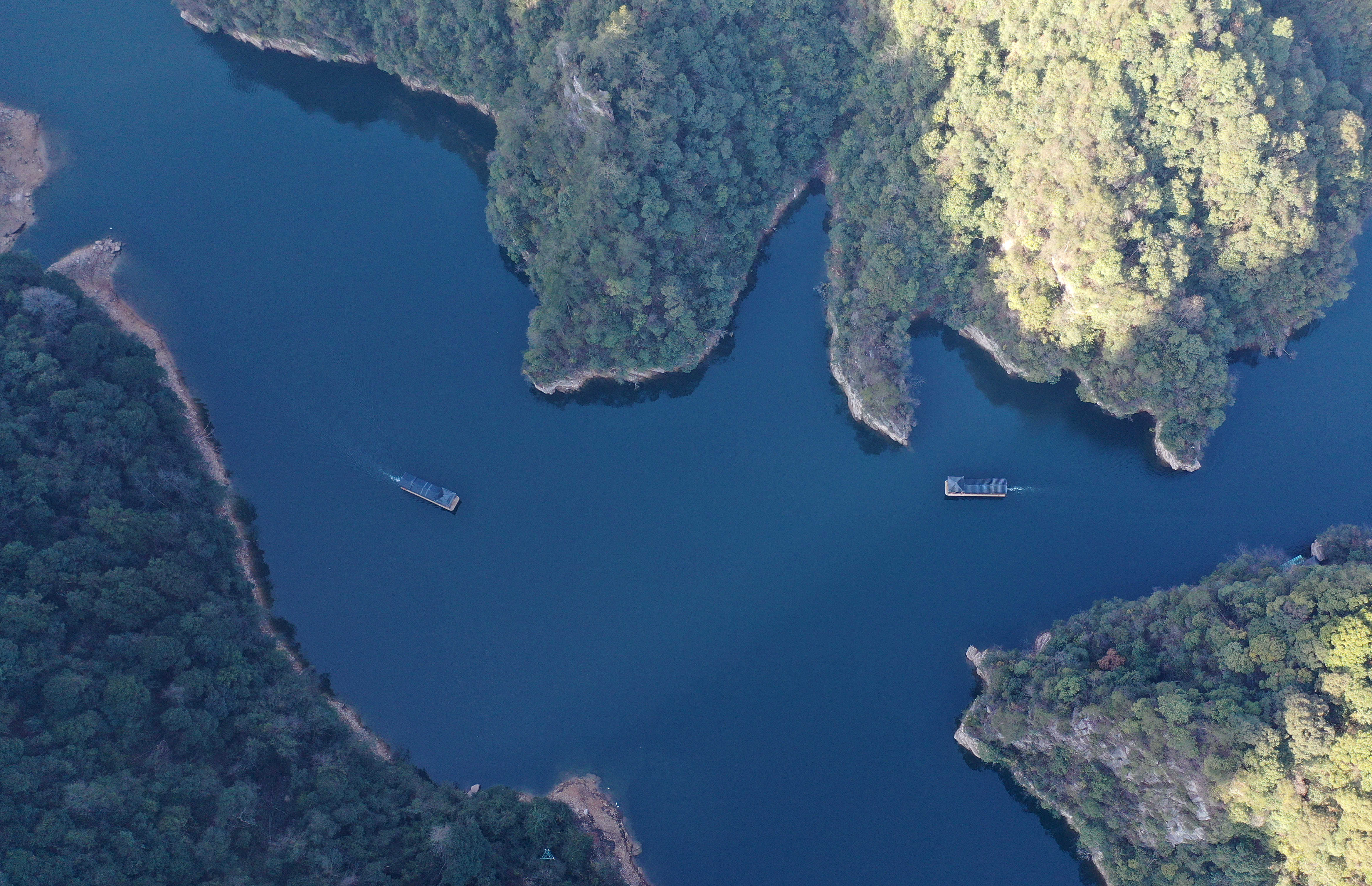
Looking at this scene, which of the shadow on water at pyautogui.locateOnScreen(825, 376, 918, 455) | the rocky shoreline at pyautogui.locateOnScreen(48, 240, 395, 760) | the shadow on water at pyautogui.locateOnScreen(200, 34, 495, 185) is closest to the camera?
the rocky shoreline at pyautogui.locateOnScreen(48, 240, 395, 760)

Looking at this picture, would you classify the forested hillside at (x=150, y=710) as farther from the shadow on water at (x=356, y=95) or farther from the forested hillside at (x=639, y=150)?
the shadow on water at (x=356, y=95)

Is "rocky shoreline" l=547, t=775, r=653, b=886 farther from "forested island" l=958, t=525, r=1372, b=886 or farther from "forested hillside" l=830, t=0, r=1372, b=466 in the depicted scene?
"forested hillside" l=830, t=0, r=1372, b=466

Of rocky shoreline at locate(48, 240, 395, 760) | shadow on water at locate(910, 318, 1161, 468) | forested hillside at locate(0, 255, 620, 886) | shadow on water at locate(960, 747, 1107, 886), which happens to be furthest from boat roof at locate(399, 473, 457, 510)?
shadow on water at locate(960, 747, 1107, 886)

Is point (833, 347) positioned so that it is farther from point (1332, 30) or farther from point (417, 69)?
point (417, 69)

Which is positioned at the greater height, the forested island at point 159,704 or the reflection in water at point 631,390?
the reflection in water at point 631,390

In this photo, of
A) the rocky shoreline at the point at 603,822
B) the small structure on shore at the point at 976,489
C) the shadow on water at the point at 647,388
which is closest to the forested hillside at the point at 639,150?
the shadow on water at the point at 647,388

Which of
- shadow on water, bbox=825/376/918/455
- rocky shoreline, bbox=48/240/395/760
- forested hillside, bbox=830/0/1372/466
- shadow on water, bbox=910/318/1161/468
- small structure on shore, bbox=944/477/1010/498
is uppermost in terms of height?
forested hillside, bbox=830/0/1372/466
